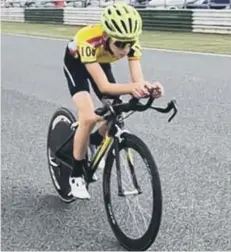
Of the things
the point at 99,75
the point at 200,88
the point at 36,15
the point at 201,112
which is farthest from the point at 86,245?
the point at 36,15

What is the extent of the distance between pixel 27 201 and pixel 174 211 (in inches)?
50.5

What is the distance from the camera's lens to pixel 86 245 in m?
5.05

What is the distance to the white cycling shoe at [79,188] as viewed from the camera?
216 inches

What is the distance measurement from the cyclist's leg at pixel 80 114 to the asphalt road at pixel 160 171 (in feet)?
0.98

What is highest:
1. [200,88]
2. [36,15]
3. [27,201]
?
[27,201]

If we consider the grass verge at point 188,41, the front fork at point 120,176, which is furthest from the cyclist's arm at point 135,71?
the grass verge at point 188,41

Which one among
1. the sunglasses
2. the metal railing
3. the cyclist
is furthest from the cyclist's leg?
the metal railing

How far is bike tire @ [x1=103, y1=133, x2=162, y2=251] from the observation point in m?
4.68

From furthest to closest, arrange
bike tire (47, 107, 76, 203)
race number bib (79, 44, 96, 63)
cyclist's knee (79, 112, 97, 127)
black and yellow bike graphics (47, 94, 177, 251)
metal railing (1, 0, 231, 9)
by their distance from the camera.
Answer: metal railing (1, 0, 231, 9) → bike tire (47, 107, 76, 203) → cyclist's knee (79, 112, 97, 127) → race number bib (79, 44, 96, 63) → black and yellow bike graphics (47, 94, 177, 251)

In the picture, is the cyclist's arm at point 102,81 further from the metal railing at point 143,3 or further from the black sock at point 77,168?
the metal railing at point 143,3

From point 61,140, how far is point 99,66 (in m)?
1.08

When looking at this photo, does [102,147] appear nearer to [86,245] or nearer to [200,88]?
[86,245]

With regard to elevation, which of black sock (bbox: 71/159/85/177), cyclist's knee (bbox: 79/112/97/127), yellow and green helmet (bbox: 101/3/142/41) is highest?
yellow and green helmet (bbox: 101/3/142/41)

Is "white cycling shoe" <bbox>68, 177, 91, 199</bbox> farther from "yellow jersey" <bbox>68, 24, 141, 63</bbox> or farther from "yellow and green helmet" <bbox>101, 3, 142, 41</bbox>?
"yellow and green helmet" <bbox>101, 3, 142, 41</bbox>
